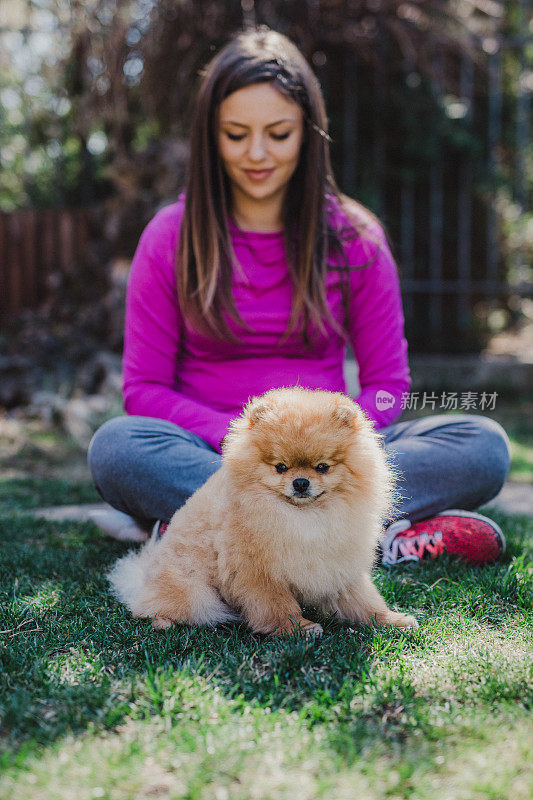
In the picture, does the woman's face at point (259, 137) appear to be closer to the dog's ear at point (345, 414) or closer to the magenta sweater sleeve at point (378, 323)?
the magenta sweater sleeve at point (378, 323)

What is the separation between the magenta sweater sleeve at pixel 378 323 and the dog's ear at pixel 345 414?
0.94 meters

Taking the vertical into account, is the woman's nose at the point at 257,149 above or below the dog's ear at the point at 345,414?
above

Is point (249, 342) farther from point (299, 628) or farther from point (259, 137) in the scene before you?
point (299, 628)

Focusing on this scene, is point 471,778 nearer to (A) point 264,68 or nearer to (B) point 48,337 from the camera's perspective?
(A) point 264,68

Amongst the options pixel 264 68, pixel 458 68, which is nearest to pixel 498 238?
pixel 458 68

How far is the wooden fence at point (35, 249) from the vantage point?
6.85 metres

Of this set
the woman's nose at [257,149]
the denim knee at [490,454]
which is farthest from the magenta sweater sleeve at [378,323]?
the woman's nose at [257,149]

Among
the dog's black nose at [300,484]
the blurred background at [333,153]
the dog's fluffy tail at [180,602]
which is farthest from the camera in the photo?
the blurred background at [333,153]

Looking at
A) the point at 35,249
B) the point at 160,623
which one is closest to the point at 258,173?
the point at 160,623

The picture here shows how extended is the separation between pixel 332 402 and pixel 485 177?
5.63 m

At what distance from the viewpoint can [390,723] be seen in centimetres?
163

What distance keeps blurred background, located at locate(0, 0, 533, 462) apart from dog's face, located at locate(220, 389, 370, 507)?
12.9 feet

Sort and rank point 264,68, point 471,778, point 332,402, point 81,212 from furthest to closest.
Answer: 1. point 81,212
2. point 264,68
3. point 332,402
4. point 471,778

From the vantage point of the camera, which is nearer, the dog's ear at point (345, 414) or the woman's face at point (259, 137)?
the dog's ear at point (345, 414)
